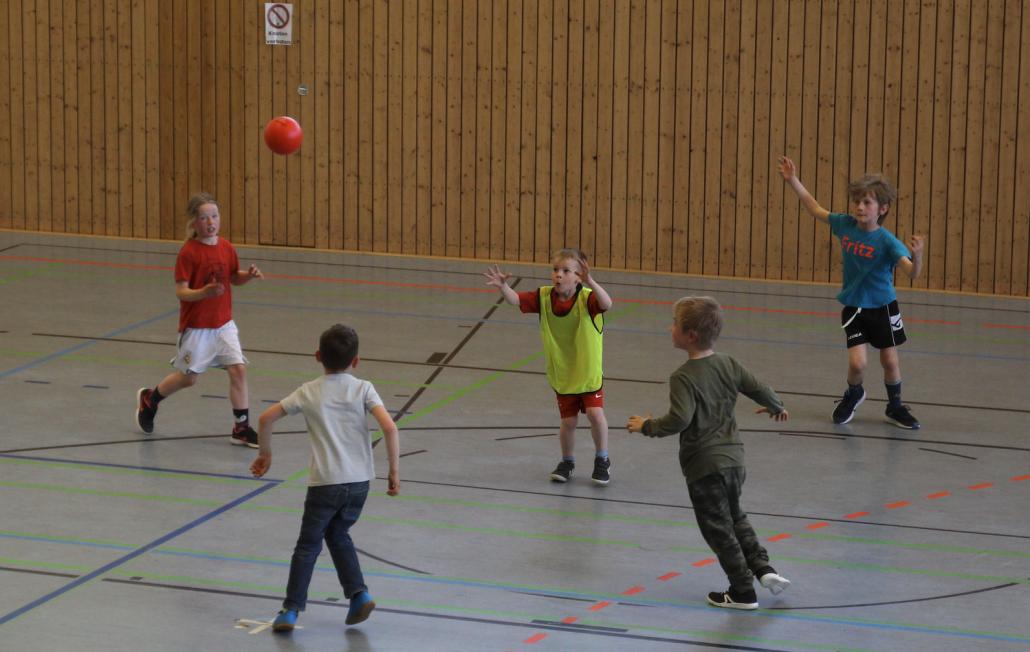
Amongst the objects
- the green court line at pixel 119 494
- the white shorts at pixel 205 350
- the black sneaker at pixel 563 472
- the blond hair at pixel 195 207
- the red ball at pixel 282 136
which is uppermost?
the red ball at pixel 282 136

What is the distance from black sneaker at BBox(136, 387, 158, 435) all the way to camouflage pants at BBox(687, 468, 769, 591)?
385 cm

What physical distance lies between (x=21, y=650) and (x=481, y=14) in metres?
10.7

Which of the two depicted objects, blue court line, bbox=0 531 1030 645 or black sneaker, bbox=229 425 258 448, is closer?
blue court line, bbox=0 531 1030 645

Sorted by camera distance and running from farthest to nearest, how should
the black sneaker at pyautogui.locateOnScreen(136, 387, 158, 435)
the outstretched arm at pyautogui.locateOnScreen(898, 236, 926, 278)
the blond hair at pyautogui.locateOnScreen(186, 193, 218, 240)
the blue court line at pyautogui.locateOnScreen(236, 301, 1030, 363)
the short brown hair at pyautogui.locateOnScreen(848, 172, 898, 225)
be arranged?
the blue court line at pyautogui.locateOnScreen(236, 301, 1030, 363)
the short brown hair at pyautogui.locateOnScreen(848, 172, 898, 225)
the black sneaker at pyautogui.locateOnScreen(136, 387, 158, 435)
the outstretched arm at pyautogui.locateOnScreen(898, 236, 926, 278)
the blond hair at pyautogui.locateOnScreen(186, 193, 218, 240)

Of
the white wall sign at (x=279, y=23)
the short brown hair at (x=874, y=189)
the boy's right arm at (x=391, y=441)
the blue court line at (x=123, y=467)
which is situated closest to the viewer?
the boy's right arm at (x=391, y=441)

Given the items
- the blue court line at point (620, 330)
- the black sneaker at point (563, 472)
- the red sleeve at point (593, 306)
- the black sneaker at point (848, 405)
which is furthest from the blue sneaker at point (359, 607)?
the blue court line at point (620, 330)

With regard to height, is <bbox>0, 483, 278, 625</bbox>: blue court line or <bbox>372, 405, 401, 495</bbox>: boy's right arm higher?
<bbox>372, 405, 401, 495</bbox>: boy's right arm

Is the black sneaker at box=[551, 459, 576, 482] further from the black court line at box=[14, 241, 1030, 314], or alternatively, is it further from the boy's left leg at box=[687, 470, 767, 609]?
the black court line at box=[14, 241, 1030, 314]

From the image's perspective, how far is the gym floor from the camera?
597 centimetres

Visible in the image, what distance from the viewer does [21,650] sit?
5539 millimetres

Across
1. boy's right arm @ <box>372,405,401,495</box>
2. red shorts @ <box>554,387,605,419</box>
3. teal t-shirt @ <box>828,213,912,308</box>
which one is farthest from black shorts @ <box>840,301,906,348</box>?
boy's right arm @ <box>372,405,401,495</box>

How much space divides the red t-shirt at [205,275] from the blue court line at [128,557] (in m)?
1.29

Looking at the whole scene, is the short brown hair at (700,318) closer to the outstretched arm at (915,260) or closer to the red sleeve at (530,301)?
the red sleeve at (530,301)

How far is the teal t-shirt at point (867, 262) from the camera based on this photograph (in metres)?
9.33
